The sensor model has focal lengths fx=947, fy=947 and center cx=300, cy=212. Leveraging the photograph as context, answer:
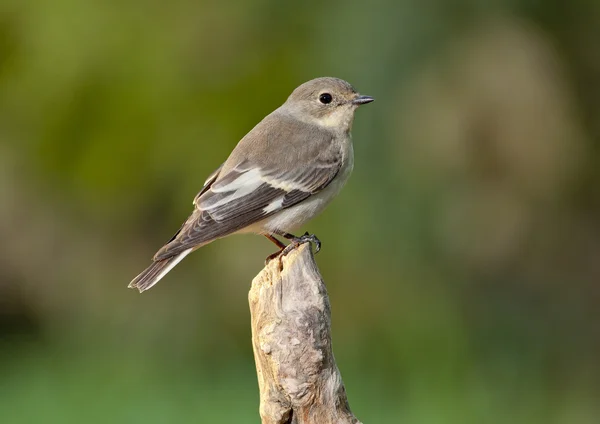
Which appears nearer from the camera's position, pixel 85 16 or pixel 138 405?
pixel 138 405

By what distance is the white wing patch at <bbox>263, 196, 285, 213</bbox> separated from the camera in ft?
15.1

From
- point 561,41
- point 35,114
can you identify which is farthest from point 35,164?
point 561,41

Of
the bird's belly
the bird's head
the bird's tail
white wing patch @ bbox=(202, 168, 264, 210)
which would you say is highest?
the bird's head

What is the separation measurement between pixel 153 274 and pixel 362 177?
123 inches

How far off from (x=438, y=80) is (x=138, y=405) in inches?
129

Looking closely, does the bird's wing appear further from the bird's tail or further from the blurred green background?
the blurred green background

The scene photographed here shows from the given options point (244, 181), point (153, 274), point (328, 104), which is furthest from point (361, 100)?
point (153, 274)

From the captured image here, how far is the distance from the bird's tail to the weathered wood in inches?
34.3

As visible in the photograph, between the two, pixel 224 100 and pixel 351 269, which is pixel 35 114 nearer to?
pixel 224 100

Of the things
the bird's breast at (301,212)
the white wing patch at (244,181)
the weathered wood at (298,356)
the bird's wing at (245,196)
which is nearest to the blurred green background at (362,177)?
the bird's breast at (301,212)

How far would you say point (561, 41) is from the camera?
295 inches

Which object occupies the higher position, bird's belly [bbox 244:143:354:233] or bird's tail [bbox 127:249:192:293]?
bird's belly [bbox 244:143:354:233]

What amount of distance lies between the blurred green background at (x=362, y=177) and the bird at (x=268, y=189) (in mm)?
2291

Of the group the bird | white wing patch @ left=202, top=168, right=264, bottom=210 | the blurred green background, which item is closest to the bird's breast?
the bird
